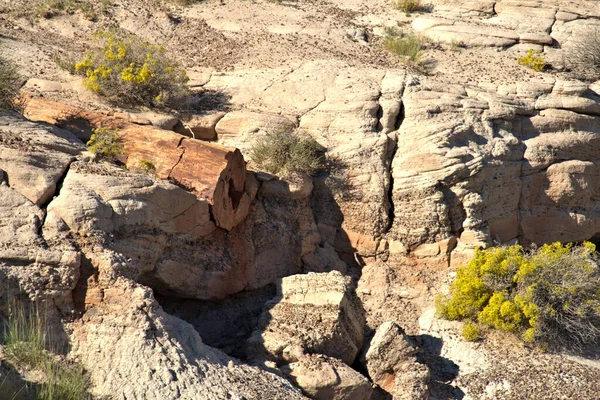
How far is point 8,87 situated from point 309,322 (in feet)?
14.1

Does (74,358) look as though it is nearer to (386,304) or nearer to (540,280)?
(386,304)

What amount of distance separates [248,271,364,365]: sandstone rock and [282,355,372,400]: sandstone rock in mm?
158

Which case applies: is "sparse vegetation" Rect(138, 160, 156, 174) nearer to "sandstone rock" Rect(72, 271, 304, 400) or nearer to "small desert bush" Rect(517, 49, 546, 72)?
"sandstone rock" Rect(72, 271, 304, 400)

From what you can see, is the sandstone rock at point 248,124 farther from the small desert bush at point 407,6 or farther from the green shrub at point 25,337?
the small desert bush at point 407,6

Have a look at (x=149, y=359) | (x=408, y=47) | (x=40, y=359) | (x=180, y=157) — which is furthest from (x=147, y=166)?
(x=408, y=47)

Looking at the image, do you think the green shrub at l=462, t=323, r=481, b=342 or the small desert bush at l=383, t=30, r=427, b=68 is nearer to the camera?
the green shrub at l=462, t=323, r=481, b=342

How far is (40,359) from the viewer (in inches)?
232

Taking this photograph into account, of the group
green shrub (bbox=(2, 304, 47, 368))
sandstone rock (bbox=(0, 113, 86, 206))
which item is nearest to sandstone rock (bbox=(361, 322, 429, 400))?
green shrub (bbox=(2, 304, 47, 368))

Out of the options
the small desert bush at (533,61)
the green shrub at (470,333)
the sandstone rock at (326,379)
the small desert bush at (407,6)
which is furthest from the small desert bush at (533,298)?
the small desert bush at (407,6)

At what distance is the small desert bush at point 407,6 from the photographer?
1351 cm

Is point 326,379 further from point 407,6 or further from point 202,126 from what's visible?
point 407,6

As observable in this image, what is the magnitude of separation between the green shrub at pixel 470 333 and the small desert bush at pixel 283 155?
2.67 m

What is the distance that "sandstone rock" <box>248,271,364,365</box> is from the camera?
727 centimetres

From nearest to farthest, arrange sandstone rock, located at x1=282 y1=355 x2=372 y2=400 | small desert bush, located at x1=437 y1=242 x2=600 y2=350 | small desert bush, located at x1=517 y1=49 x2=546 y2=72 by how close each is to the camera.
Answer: sandstone rock, located at x1=282 y1=355 x2=372 y2=400 → small desert bush, located at x1=437 y1=242 x2=600 y2=350 → small desert bush, located at x1=517 y1=49 x2=546 y2=72
